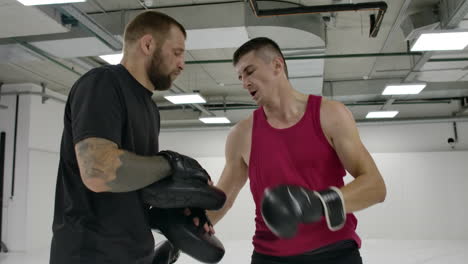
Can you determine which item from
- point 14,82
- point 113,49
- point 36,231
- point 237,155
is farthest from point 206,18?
point 36,231

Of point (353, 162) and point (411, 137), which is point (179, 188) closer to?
point (353, 162)

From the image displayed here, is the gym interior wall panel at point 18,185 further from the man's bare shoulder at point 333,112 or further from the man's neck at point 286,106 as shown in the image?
the man's bare shoulder at point 333,112

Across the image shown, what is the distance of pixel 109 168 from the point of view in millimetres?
1150

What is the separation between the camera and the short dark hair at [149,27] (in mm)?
1445

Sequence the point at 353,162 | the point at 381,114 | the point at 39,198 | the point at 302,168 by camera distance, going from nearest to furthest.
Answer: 1. the point at 353,162
2. the point at 302,168
3. the point at 39,198
4. the point at 381,114

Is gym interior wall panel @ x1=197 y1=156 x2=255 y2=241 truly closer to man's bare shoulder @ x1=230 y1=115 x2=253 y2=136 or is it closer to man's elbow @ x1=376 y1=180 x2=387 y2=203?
man's bare shoulder @ x1=230 y1=115 x2=253 y2=136

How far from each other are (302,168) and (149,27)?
778 millimetres

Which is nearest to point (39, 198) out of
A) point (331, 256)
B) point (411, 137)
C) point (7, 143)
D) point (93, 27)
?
point (7, 143)

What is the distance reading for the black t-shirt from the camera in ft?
3.97

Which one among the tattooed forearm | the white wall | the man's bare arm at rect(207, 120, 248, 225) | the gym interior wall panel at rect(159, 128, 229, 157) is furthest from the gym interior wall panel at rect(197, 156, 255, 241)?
the tattooed forearm

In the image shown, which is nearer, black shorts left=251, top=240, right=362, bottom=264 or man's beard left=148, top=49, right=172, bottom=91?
man's beard left=148, top=49, right=172, bottom=91

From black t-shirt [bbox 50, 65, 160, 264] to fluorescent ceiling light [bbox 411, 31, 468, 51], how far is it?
4016mm

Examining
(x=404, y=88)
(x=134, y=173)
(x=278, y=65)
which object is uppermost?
(x=404, y=88)

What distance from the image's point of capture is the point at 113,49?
4.66m
